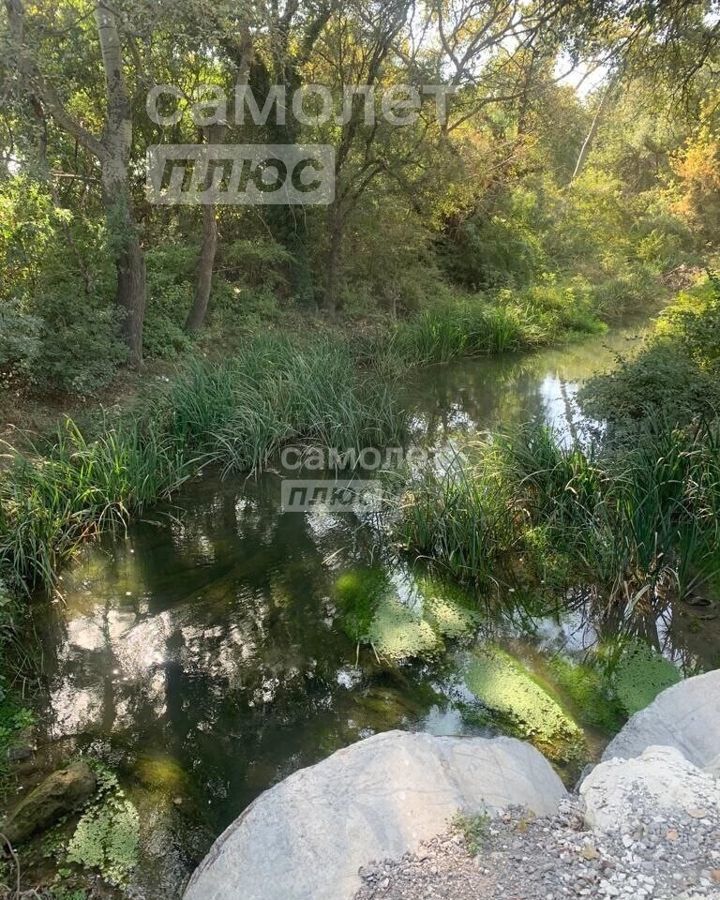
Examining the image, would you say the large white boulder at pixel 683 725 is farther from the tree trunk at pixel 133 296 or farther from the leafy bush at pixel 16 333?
the tree trunk at pixel 133 296

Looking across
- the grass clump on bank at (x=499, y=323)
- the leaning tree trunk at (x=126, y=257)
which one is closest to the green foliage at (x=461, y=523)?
the leaning tree trunk at (x=126, y=257)

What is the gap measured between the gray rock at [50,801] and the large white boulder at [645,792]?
6.78 feet

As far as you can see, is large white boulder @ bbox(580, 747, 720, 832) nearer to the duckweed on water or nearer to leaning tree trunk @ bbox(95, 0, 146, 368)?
the duckweed on water

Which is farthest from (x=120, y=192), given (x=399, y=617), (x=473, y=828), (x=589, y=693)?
(x=473, y=828)

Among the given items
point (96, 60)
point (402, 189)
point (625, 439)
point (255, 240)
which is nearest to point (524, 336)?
point (402, 189)

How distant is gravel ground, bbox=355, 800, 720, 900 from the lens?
1.77 metres

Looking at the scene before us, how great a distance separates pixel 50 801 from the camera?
8.49 feet

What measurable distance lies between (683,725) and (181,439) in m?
4.63


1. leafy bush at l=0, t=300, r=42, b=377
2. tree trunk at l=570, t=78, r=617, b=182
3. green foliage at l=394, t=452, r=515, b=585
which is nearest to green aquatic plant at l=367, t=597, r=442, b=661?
green foliage at l=394, t=452, r=515, b=585

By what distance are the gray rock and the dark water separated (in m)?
0.19

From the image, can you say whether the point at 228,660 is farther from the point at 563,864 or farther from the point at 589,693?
the point at 563,864

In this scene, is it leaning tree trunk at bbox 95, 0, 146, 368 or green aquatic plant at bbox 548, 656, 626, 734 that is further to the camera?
leaning tree trunk at bbox 95, 0, 146, 368

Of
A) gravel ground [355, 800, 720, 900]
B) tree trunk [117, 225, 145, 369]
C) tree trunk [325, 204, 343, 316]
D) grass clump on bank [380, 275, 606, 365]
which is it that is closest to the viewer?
gravel ground [355, 800, 720, 900]

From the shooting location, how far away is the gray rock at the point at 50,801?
97.5 inches
